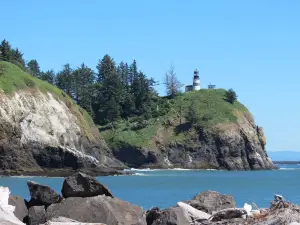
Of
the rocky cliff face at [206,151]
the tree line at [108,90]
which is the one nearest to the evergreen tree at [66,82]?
the tree line at [108,90]

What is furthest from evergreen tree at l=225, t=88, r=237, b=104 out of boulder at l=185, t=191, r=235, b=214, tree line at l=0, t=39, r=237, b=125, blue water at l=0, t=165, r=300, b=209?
boulder at l=185, t=191, r=235, b=214

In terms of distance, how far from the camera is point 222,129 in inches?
4934

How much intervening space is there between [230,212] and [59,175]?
65316 millimetres

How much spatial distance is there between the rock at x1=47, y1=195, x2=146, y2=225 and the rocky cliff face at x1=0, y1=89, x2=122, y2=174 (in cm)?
6423

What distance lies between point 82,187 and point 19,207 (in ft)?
6.01

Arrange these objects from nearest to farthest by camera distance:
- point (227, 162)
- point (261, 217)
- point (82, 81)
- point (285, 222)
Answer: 1. point (285, 222)
2. point (261, 217)
3. point (227, 162)
4. point (82, 81)

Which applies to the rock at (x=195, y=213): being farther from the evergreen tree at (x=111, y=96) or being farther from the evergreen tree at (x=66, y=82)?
the evergreen tree at (x=66, y=82)

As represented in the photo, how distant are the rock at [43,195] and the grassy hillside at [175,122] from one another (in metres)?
99.5

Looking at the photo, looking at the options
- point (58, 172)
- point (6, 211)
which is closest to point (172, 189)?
point (58, 172)

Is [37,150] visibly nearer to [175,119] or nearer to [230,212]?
[175,119]

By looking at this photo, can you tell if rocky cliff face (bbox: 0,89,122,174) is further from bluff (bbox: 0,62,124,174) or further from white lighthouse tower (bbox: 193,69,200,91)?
white lighthouse tower (bbox: 193,69,200,91)

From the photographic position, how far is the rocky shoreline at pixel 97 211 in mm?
16750

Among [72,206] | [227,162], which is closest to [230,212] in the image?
[72,206]

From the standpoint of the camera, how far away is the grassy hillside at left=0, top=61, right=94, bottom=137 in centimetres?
9350
